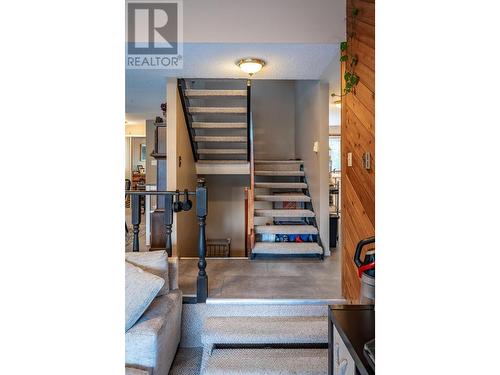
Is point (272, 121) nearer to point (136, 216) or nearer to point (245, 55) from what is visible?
point (245, 55)

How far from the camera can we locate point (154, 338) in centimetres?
172

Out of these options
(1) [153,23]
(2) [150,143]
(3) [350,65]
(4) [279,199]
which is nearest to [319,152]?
(4) [279,199]

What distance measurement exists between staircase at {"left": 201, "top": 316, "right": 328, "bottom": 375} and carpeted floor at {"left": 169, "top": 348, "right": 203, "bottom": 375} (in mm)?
182

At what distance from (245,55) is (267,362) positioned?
283cm

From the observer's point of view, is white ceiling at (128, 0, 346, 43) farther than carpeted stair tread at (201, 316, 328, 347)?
Yes

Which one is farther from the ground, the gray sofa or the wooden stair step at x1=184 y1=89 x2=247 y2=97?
the wooden stair step at x1=184 y1=89 x2=247 y2=97

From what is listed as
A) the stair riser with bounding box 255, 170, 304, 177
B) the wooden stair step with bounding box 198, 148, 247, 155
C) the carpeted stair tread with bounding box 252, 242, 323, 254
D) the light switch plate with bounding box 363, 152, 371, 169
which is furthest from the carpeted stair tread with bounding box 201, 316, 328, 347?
the wooden stair step with bounding box 198, 148, 247, 155

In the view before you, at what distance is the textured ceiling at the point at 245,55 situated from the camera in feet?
10.1

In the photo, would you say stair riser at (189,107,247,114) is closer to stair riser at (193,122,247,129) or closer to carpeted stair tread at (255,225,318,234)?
stair riser at (193,122,247,129)

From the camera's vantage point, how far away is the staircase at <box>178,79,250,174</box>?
4.52m

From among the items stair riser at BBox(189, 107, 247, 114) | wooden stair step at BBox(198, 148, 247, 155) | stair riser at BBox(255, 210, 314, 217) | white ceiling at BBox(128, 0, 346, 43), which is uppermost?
white ceiling at BBox(128, 0, 346, 43)

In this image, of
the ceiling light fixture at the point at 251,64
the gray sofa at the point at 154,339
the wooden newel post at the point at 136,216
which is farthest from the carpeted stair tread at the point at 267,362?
the ceiling light fixture at the point at 251,64

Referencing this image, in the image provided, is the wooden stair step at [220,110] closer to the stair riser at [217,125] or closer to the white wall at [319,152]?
the stair riser at [217,125]
